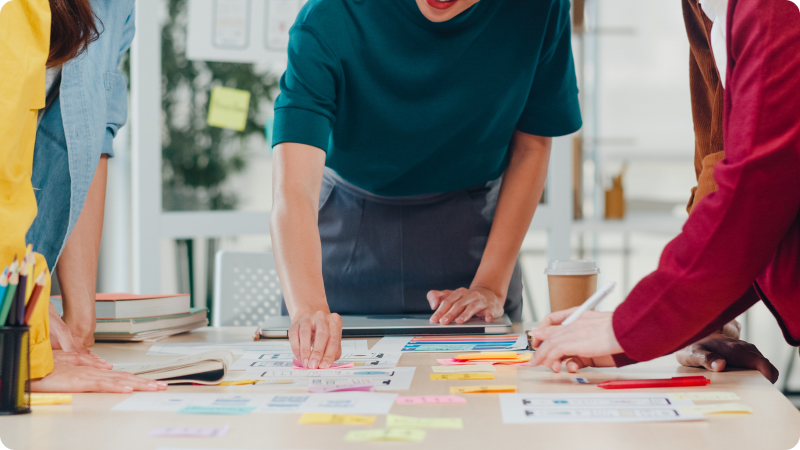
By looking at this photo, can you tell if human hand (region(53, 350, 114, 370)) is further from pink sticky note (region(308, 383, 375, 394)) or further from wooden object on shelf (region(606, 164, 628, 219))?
wooden object on shelf (region(606, 164, 628, 219))

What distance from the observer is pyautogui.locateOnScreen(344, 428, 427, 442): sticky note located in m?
0.60

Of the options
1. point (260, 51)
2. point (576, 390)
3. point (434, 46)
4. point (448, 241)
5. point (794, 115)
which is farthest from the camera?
point (260, 51)

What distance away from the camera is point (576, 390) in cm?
78

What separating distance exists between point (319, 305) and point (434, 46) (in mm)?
568

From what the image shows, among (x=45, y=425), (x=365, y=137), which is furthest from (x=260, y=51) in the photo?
(x=45, y=425)

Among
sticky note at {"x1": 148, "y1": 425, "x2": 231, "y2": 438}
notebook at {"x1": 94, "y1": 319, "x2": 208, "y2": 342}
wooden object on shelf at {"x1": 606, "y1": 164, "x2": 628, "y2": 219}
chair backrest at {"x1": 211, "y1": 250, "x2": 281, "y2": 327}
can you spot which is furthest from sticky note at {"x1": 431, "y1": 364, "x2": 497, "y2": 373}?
wooden object on shelf at {"x1": 606, "y1": 164, "x2": 628, "y2": 219}

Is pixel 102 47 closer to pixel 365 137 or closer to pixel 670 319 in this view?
pixel 365 137

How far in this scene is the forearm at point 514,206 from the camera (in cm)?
139

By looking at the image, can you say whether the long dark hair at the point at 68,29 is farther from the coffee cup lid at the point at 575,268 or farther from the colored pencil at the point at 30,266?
the coffee cup lid at the point at 575,268

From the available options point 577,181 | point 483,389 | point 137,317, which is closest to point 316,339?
point 483,389

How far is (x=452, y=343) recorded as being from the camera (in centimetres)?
109

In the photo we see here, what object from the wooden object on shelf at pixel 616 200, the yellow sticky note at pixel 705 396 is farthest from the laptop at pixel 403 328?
the wooden object on shelf at pixel 616 200

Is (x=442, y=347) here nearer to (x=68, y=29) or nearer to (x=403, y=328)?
(x=403, y=328)

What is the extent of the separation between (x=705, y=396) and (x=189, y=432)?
57cm
